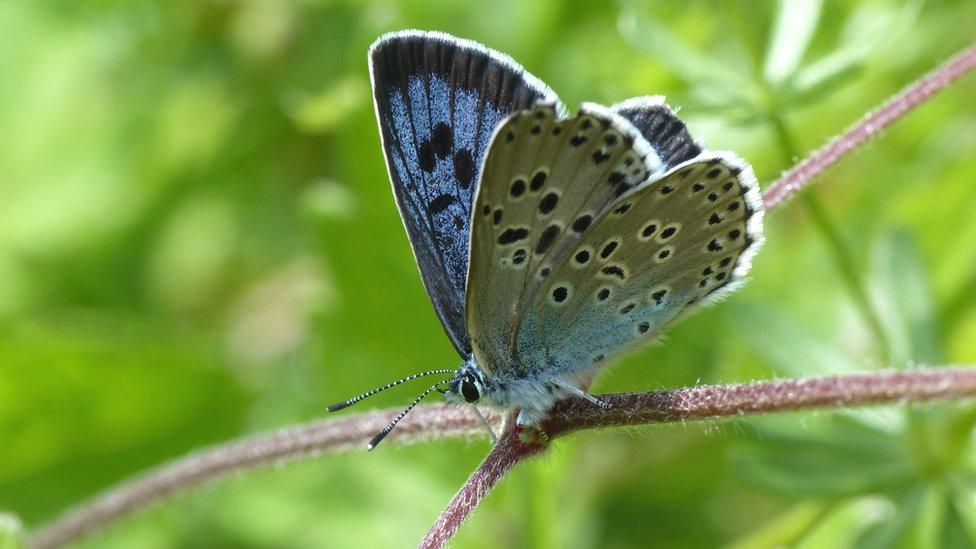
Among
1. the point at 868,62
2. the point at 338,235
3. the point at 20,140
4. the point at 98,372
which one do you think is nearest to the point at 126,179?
the point at 20,140

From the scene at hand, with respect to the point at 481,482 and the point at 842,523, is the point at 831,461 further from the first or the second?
the point at 481,482

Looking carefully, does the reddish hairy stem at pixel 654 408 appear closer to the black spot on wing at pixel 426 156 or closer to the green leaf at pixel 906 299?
the black spot on wing at pixel 426 156

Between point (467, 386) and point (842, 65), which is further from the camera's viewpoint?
point (842, 65)

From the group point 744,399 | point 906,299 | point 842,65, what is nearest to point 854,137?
point 744,399

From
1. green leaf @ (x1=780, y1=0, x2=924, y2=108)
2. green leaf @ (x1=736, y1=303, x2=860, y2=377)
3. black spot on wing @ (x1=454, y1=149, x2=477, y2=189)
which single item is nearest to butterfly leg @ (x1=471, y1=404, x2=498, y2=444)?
black spot on wing @ (x1=454, y1=149, x2=477, y2=189)

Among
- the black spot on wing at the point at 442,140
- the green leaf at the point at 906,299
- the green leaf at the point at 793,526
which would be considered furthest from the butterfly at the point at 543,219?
the green leaf at the point at 793,526

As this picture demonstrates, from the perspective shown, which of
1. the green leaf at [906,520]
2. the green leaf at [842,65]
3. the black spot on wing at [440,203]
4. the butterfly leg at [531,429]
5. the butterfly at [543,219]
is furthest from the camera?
the green leaf at [842,65]

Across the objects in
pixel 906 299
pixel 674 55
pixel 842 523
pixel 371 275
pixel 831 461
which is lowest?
pixel 842 523
